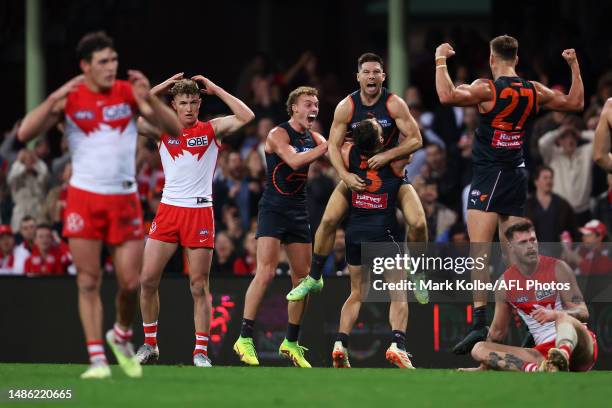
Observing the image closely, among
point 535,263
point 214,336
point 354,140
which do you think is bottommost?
point 214,336

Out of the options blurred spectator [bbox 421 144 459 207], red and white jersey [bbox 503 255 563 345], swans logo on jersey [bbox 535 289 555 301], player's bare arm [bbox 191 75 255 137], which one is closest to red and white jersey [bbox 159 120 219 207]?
player's bare arm [bbox 191 75 255 137]

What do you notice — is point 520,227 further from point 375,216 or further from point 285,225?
point 285,225

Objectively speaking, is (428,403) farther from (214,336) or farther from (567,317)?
(214,336)

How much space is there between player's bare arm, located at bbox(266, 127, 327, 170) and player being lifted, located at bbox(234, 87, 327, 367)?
0.01 meters

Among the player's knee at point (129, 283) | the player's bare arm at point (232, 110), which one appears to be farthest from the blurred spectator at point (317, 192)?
the player's knee at point (129, 283)

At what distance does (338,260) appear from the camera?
17406 millimetres

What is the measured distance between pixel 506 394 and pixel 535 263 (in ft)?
10.1

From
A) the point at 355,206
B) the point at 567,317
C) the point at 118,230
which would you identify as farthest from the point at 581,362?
the point at 118,230

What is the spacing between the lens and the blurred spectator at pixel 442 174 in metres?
18.2

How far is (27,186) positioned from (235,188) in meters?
3.14

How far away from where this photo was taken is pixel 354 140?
13312 millimetres

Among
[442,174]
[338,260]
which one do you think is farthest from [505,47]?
[442,174]

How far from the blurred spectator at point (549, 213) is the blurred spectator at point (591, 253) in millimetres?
300

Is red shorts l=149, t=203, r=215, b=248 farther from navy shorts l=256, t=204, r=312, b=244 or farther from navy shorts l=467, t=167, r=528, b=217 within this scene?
navy shorts l=467, t=167, r=528, b=217
